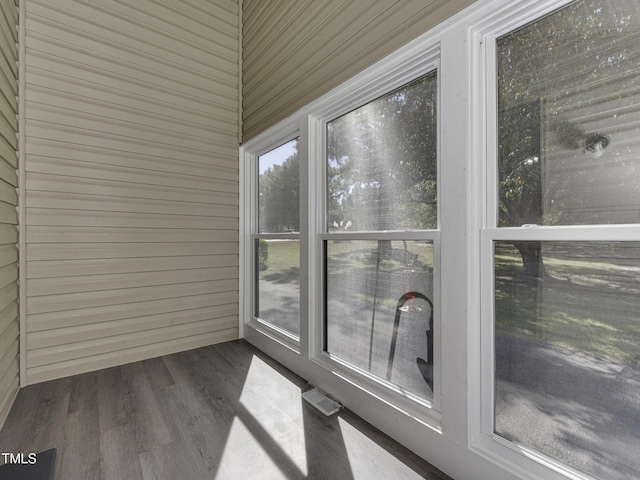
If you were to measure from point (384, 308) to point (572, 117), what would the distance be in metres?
1.16

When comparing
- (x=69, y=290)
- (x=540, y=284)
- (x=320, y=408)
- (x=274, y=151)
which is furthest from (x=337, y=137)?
(x=69, y=290)

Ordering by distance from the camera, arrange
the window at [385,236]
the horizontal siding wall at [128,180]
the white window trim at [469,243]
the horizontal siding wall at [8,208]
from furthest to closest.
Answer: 1. the horizontal siding wall at [128,180]
2. the horizontal siding wall at [8,208]
3. the window at [385,236]
4. the white window trim at [469,243]

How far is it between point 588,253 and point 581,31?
0.77m

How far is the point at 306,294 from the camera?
223cm

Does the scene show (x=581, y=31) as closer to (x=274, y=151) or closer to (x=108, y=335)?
(x=274, y=151)

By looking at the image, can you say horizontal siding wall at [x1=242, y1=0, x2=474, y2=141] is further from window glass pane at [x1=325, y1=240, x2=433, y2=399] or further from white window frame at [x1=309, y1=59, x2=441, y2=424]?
window glass pane at [x1=325, y1=240, x2=433, y2=399]

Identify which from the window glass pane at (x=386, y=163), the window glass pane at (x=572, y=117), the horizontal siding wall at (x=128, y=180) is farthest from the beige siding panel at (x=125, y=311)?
the window glass pane at (x=572, y=117)

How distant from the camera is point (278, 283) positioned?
272 cm

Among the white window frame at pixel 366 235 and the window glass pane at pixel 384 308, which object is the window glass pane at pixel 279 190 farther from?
the window glass pane at pixel 384 308

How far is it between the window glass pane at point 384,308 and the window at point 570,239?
0.34 m

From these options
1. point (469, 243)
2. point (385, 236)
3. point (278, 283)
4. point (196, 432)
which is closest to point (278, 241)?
point (278, 283)

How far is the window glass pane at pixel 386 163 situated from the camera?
1546mm

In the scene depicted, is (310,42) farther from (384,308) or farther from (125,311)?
(125,311)

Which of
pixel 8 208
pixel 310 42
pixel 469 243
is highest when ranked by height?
pixel 310 42
